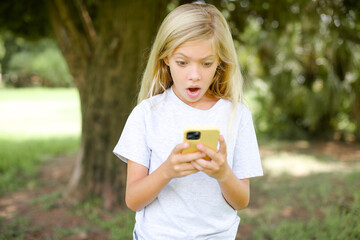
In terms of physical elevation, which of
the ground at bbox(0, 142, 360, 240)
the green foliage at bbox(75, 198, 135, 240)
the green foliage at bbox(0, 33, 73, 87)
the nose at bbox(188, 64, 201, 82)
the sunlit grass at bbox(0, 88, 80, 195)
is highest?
the nose at bbox(188, 64, 201, 82)

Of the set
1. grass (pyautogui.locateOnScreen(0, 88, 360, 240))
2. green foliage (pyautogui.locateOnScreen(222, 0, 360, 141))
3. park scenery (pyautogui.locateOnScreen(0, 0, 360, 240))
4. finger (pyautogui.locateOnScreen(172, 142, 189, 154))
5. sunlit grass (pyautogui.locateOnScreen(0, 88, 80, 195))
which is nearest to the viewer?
finger (pyautogui.locateOnScreen(172, 142, 189, 154))

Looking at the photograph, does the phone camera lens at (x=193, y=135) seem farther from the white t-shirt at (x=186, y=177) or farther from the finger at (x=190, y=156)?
the white t-shirt at (x=186, y=177)

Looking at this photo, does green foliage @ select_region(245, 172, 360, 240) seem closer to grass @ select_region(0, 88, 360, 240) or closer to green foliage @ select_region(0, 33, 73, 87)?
grass @ select_region(0, 88, 360, 240)

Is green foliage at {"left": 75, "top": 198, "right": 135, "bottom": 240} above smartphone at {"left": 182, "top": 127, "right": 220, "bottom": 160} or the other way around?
the other way around

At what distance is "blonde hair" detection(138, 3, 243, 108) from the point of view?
4.92 ft

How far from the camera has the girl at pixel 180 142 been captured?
1489 mm

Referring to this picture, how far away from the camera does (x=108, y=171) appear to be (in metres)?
4.35

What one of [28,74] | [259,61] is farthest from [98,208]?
[28,74]

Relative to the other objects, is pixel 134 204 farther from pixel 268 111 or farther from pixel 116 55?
pixel 268 111

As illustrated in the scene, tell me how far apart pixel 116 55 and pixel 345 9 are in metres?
2.73

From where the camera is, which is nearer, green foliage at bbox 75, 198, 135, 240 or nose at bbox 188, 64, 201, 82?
nose at bbox 188, 64, 201, 82

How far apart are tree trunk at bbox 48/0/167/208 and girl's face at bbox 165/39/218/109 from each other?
248cm

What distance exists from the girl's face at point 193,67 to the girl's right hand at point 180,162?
33cm

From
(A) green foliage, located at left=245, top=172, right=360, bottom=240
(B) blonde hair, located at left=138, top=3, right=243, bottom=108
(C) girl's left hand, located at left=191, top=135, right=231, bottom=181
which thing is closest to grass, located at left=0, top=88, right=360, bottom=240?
(A) green foliage, located at left=245, top=172, right=360, bottom=240
